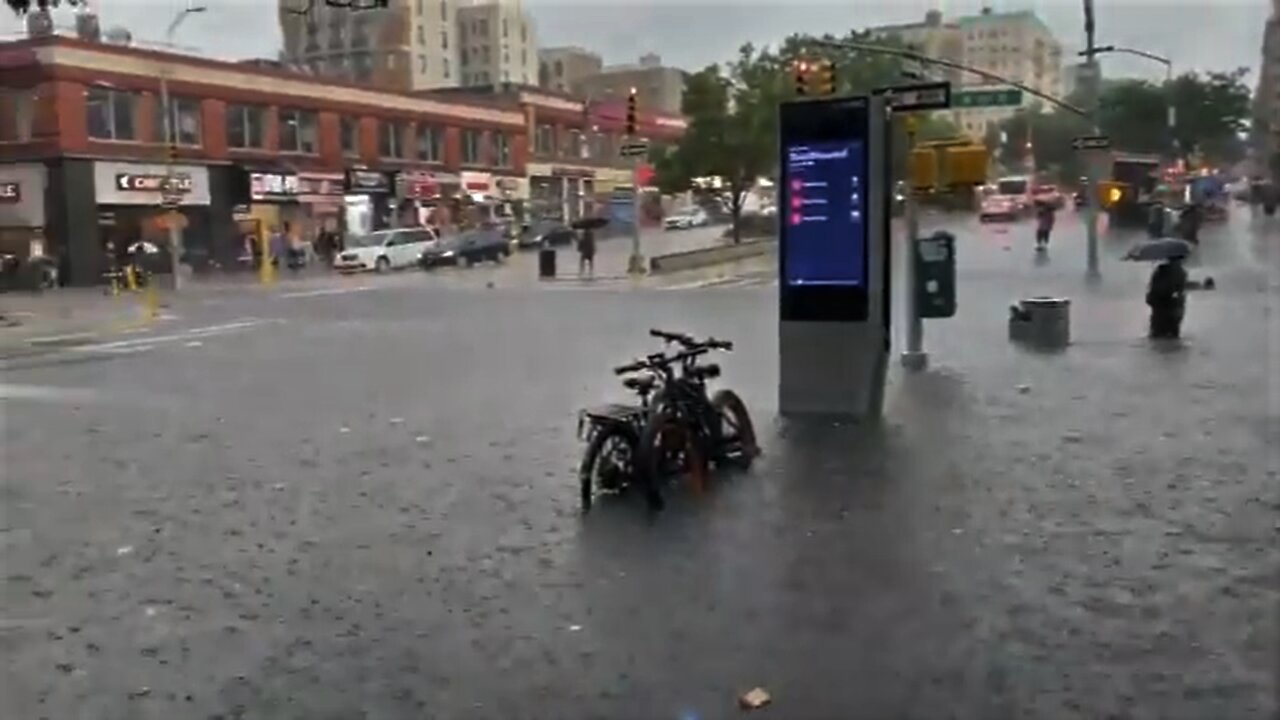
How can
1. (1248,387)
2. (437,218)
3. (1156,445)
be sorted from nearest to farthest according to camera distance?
1. (1156,445)
2. (1248,387)
3. (437,218)

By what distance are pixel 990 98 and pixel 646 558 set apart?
60.1ft

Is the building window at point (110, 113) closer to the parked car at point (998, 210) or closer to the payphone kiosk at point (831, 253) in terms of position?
the parked car at point (998, 210)

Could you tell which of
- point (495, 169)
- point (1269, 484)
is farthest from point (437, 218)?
point (1269, 484)

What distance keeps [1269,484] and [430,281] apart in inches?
1592

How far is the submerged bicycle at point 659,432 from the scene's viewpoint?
33.8ft

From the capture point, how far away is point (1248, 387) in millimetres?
15445

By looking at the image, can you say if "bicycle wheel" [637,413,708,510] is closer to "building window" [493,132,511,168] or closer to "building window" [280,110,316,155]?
"building window" [280,110,316,155]

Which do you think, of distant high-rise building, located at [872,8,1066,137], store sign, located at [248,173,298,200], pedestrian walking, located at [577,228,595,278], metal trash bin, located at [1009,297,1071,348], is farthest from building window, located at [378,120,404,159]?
metal trash bin, located at [1009,297,1071,348]

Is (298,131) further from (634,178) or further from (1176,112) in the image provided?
(1176,112)

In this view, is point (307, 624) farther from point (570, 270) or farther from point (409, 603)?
point (570, 270)

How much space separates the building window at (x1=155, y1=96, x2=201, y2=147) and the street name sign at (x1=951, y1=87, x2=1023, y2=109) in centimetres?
3941

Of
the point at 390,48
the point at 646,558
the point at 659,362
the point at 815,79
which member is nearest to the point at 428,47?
the point at 390,48

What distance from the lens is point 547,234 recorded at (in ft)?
238

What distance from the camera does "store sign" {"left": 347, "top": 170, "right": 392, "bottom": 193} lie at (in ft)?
220
